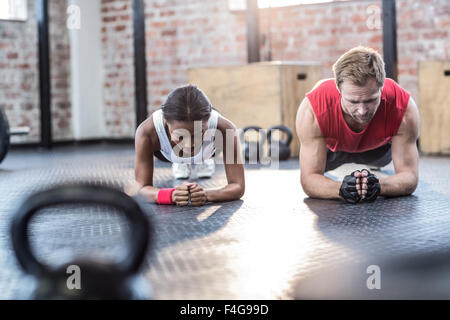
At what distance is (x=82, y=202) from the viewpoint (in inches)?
49.3

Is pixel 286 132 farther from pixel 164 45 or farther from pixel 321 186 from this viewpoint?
pixel 164 45

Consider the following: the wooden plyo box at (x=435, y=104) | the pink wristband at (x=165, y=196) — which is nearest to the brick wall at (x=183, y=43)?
the wooden plyo box at (x=435, y=104)

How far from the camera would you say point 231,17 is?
6.47 meters

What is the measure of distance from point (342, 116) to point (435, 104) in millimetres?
2616

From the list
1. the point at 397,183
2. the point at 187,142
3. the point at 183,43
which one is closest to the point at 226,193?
the point at 187,142

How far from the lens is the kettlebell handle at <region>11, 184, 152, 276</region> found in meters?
1.26

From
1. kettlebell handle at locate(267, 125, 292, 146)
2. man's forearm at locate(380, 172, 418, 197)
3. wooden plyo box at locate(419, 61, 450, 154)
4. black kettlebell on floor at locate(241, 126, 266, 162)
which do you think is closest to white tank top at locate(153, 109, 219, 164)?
man's forearm at locate(380, 172, 418, 197)

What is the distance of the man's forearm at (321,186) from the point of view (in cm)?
284

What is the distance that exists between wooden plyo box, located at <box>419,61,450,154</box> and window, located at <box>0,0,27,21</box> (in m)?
4.29

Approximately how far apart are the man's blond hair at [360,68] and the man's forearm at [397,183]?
0.56 m

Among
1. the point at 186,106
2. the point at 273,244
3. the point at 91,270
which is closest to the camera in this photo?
the point at 91,270

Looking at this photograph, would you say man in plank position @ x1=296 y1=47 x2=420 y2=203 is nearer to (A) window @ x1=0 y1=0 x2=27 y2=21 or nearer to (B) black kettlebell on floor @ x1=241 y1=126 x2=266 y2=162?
(B) black kettlebell on floor @ x1=241 y1=126 x2=266 y2=162

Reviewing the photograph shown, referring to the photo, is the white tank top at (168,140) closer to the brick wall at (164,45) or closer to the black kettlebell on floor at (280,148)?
the black kettlebell on floor at (280,148)
